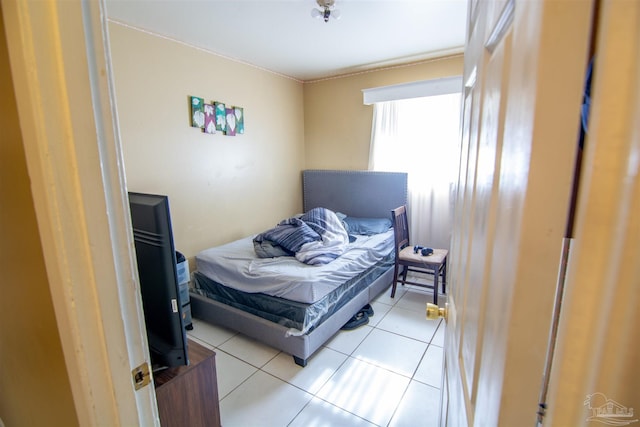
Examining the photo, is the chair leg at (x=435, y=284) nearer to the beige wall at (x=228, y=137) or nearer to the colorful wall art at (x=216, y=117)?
the beige wall at (x=228, y=137)

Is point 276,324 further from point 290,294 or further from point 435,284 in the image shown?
point 435,284

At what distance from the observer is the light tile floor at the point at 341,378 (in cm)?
178

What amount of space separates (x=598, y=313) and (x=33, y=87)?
34.3 inches

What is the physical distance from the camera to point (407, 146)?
3770mm

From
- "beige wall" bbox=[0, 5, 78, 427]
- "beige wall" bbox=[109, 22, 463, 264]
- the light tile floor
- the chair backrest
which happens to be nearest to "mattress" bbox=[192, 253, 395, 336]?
the light tile floor

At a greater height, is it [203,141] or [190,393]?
[203,141]

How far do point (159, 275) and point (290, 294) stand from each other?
1281 mm

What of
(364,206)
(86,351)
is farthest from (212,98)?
(86,351)

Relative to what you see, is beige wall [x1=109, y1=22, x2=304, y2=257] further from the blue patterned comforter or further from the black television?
the black television

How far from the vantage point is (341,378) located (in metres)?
2.07

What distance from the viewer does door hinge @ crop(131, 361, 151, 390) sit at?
688 millimetres

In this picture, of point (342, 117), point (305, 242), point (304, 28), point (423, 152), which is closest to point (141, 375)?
point (305, 242)

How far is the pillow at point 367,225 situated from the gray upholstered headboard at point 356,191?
184 millimetres

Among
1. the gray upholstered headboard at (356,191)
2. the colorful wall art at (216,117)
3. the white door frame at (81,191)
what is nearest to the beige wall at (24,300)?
the white door frame at (81,191)
